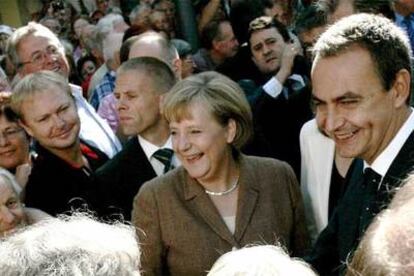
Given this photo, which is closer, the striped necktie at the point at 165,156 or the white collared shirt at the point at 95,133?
the striped necktie at the point at 165,156

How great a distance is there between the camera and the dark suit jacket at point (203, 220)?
310 cm

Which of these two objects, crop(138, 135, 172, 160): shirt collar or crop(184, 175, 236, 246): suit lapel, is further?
crop(138, 135, 172, 160): shirt collar

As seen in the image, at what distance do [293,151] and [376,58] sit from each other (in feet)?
5.43

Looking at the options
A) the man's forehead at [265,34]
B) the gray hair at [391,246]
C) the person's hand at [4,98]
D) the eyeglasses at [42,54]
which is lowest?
the man's forehead at [265,34]

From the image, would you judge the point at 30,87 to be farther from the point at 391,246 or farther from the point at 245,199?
the point at 391,246

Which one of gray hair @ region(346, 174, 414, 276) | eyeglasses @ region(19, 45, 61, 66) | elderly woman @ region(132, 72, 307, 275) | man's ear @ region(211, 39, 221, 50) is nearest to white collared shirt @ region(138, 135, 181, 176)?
elderly woman @ region(132, 72, 307, 275)

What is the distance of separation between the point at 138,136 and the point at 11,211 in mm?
819

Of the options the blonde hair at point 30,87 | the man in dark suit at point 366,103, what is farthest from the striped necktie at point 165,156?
the man in dark suit at point 366,103

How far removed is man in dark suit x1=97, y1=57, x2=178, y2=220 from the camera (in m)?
3.60

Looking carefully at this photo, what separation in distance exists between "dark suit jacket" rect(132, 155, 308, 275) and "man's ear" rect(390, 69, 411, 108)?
32.6 inches

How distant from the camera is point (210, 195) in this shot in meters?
3.25

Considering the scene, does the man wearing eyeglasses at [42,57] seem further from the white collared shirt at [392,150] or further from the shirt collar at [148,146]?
the white collared shirt at [392,150]

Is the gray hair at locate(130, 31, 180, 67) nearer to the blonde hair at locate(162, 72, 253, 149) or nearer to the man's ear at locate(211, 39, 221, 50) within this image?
the blonde hair at locate(162, 72, 253, 149)

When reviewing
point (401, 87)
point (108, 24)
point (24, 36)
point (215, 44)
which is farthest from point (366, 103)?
point (108, 24)
